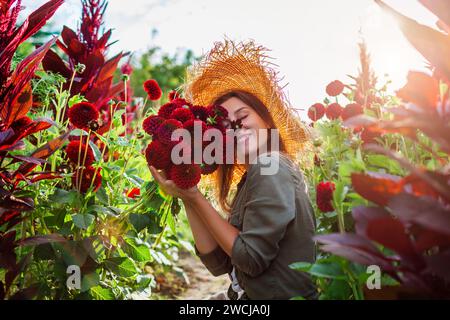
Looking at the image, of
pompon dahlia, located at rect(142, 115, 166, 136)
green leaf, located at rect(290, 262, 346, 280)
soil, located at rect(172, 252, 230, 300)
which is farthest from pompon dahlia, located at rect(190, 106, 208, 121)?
soil, located at rect(172, 252, 230, 300)

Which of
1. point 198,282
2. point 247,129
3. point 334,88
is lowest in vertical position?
point 198,282

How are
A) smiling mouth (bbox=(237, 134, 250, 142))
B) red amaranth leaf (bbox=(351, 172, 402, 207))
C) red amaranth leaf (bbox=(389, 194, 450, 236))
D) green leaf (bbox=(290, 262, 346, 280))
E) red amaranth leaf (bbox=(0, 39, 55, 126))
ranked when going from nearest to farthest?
red amaranth leaf (bbox=(389, 194, 450, 236)) < red amaranth leaf (bbox=(351, 172, 402, 207)) < green leaf (bbox=(290, 262, 346, 280)) < red amaranth leaf (bbox=(0, 39, 55, 126)) < smiling mouth (bbox=(237, 134, 250, 142))

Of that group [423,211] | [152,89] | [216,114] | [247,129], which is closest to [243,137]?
[247,129]

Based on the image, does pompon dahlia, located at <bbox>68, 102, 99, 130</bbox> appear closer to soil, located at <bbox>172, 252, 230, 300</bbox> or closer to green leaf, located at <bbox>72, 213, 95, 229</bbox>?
green leaf, located at <bbox>72, 213, 95, 229</bbox>

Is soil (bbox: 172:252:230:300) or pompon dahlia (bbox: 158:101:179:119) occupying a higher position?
pompon dahlia (bbox: 158:101:179:119)

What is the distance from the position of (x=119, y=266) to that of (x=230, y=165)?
0.62 meters

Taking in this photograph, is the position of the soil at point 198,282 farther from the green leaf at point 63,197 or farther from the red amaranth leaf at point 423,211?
the red amaranth leaf at point 423,211

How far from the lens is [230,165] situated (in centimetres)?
187

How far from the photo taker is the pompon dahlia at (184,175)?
1.23 metres

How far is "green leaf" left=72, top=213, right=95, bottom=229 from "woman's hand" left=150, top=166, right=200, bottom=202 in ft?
0.76

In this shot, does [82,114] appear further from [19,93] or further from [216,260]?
[216,260]

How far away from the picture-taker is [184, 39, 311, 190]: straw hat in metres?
1.73
